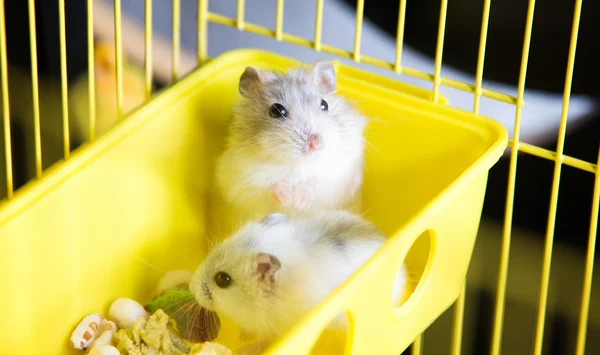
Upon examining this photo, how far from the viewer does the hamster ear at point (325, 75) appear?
5.25ft

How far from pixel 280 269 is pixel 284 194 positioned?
31 centimetres

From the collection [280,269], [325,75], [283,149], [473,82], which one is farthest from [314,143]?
[473,82]

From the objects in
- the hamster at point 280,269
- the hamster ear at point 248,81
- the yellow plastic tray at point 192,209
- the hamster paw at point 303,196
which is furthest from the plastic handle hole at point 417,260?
the hamster ear at point 248,81

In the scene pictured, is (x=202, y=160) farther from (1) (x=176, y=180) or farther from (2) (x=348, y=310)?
(2) (x=348, y=310)

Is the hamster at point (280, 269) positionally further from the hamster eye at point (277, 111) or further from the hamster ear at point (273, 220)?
the hamster eye at point (277, 111)

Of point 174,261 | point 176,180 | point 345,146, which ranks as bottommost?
point 174,261

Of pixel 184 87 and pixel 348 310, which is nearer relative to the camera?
pixel 348 310

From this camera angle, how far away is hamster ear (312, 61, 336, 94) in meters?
1.60

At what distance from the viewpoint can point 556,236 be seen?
5.66 ft

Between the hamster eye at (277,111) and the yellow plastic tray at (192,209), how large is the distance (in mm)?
162

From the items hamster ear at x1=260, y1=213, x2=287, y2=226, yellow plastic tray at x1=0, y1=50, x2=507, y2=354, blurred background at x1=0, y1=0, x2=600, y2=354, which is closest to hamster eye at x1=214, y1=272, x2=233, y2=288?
hamster ear at x1=260, y1=213, x2=287, y2=226

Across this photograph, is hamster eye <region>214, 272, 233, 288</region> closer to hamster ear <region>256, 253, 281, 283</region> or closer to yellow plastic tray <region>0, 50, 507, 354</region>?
hamster ear <region>256, 253, 281, 283</region>

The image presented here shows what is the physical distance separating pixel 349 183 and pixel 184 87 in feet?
1.24

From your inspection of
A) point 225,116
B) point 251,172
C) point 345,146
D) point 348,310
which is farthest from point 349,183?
point 348,310
